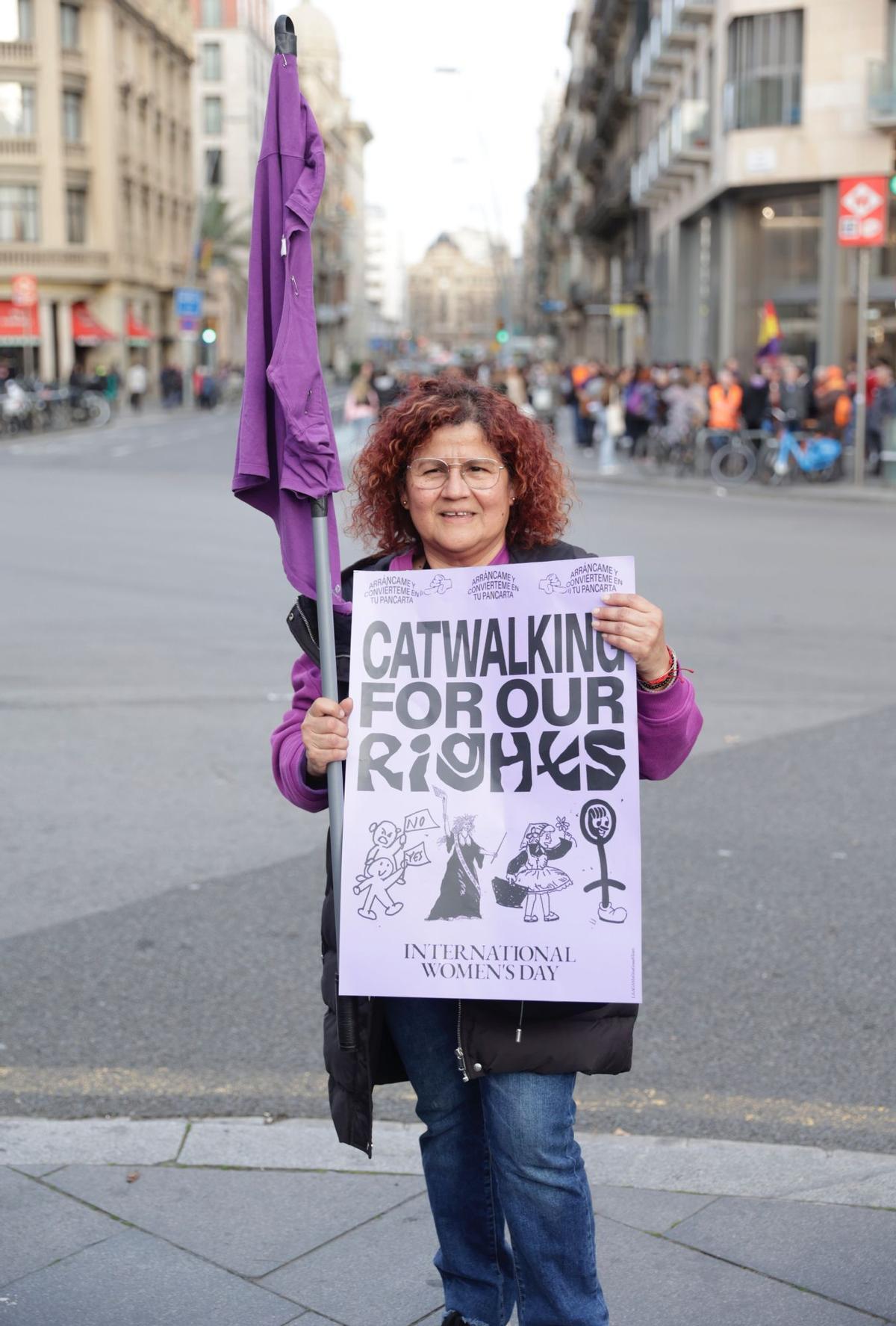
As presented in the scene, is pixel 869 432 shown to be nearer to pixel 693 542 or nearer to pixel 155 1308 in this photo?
pixel 693 542

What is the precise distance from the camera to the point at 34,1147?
3555mm

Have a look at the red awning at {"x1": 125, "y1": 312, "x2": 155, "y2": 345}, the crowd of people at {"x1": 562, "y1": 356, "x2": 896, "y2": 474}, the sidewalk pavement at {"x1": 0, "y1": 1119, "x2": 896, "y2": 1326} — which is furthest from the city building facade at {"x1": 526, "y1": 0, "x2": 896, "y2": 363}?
the sidewalk pavement at {"x1": 0, "y1": 1119, "x2": 896, "y2": 1326}

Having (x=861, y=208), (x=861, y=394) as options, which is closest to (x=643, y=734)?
(x=861, y=208)

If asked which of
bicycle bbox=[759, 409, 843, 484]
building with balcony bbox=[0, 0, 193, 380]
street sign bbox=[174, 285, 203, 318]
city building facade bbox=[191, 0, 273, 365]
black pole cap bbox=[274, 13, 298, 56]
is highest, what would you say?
city building facade bbox=[191, 0, 273, 365]

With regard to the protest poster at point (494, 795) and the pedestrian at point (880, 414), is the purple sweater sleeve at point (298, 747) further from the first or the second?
the pedestrian at point (880, 414)

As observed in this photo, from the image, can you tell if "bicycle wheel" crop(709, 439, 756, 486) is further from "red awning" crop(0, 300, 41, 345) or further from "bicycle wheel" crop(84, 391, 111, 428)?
"red awning" crop(0, 300, 41, 345)

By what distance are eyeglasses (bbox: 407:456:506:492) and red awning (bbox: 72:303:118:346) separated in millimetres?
62881

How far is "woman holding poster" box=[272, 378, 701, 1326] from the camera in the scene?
254 cm

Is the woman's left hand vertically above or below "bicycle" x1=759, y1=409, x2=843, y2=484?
above

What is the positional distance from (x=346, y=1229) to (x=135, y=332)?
214 ft

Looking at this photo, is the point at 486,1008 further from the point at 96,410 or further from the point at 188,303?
the point at 188,303

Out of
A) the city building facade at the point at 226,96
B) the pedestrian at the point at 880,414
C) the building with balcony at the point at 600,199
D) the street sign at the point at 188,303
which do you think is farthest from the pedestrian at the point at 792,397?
the city building facade at the point at 226,96

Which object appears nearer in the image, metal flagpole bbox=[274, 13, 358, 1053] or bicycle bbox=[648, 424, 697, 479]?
metal flagpole bbox=[274, 13, 358, 1053]

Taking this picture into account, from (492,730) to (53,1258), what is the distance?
54.7 inches
